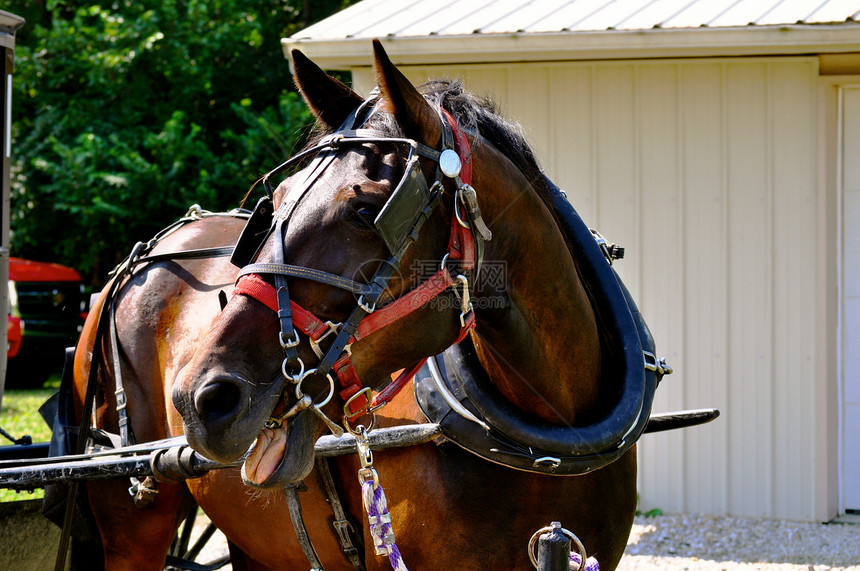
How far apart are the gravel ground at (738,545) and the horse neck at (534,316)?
9.26 feet

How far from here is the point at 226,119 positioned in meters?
12.2

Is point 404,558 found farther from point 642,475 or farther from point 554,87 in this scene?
point 554,87

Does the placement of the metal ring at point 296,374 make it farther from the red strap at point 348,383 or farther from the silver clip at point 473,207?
the silver clip at point 473,207

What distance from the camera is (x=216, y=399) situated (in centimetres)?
155

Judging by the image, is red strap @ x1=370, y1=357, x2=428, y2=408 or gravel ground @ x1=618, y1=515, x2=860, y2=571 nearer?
red strap @ x1=370, y1=357, x2=428, y2=408

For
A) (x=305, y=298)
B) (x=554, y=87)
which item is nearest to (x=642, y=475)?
(x=554, y=87)

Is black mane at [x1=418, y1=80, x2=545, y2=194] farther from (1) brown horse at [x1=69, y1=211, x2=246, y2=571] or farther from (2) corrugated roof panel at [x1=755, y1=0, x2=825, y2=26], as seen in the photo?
(2) corrugated roof panel at [x1=755, y1=0, x2=825, y2=26]

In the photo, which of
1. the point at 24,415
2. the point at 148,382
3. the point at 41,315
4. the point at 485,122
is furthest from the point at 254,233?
the point at 41,315

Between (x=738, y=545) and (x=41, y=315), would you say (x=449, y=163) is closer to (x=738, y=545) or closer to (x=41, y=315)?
(x=738, y=545)

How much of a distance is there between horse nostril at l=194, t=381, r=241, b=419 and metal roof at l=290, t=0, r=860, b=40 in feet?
12.2

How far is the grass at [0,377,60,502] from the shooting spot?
7.29 m

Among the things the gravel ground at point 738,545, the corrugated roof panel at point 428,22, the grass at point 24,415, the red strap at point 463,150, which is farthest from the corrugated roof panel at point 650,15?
the grass at point 24,415

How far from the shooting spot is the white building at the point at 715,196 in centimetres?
486

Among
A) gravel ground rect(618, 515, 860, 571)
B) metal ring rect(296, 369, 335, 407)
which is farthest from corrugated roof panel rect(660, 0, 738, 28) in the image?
metal ring rect(296, 369, 335, 407)
